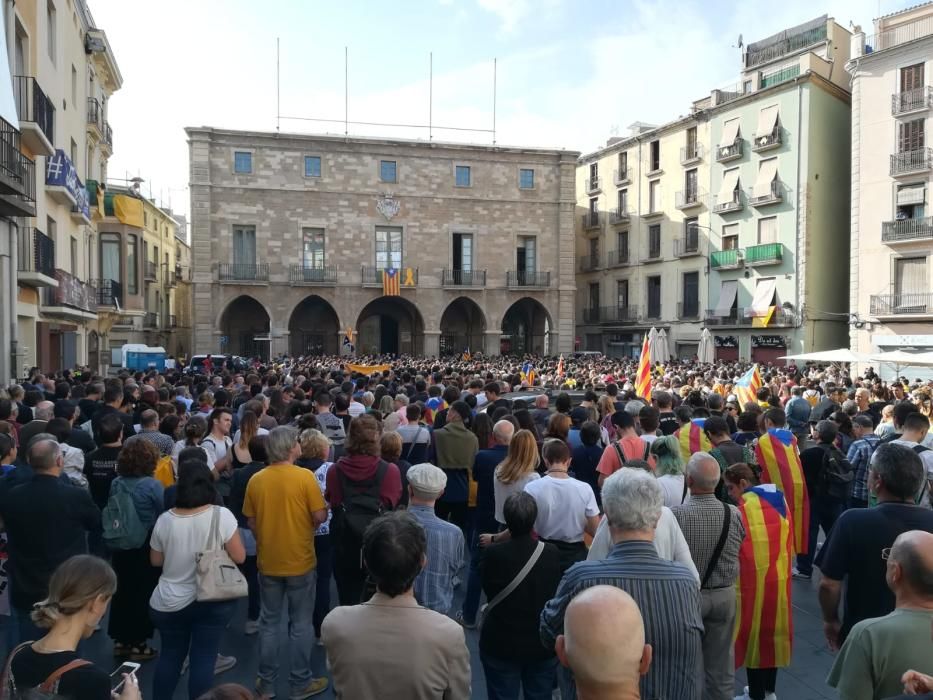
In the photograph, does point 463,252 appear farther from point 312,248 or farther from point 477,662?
point 477,662

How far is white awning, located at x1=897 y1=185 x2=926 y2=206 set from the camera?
24.3 meters

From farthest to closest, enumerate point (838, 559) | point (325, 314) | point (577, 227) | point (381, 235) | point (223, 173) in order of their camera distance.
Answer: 1. point (577, 227)
2. point (325, 314)
3. point (381, 235)
4. point (223, 173)
5. point (838, 559)

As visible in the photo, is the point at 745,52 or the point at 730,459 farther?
the point at 745,52

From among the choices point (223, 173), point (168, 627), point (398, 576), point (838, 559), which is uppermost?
point (223, 173)

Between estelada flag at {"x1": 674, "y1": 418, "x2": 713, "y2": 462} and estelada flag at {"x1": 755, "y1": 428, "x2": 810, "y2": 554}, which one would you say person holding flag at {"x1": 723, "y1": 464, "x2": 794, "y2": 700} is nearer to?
estelada flag at {"x1": 755, "y1": 428, "x2": 810, "y2": 554}

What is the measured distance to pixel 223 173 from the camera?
3152cm

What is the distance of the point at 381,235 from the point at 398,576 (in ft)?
105

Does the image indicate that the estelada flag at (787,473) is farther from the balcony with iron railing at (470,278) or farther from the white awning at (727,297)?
the balcony with iron railing at (470,278)

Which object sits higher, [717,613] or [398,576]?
[398,576]

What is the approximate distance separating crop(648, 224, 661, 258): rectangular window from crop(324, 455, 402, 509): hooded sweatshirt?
106 feet

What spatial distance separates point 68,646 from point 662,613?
2.14 meters

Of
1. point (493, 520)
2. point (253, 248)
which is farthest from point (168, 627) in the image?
point (253, 248)

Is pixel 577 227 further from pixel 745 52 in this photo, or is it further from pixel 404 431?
pixel 404 431

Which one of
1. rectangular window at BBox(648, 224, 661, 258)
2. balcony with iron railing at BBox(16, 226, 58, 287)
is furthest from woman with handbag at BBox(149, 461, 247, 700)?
rectangular window at BBox(648, 224, 661, 258)
